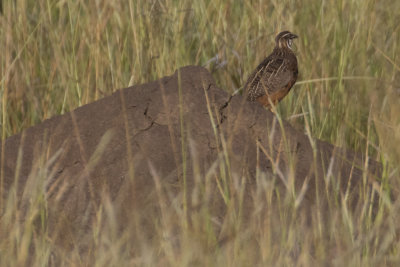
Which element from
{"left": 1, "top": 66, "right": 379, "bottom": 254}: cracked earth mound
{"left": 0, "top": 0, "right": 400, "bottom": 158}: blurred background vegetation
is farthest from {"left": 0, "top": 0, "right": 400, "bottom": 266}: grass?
{"left": 1, "top": 66, "right": 379, "bottom": 254}: cracked earth mound

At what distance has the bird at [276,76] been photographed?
5.55m

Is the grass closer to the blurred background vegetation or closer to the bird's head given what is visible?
the blurred background vegetation

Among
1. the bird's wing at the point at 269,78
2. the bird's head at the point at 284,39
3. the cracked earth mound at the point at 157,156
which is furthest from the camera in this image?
the bird's head at the point at 284,39

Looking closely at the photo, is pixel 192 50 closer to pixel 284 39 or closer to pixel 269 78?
pixel 284 39

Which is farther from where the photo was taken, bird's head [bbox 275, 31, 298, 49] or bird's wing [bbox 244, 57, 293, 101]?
bird's head [bbox 275, 31, 298, 49]

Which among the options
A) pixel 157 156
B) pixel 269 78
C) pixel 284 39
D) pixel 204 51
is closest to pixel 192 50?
pixel 204 51

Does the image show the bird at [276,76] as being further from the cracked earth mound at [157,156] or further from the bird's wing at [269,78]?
the cracked earth mound at [157,156]

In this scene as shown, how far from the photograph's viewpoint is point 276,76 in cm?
552

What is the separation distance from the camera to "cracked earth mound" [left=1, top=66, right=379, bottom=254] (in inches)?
161

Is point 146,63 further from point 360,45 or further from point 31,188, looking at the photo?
point 31,188

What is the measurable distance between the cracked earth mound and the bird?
2.89ft

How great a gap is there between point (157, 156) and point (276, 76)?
56.8 inches

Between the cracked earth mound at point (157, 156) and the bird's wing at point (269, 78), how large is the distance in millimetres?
865

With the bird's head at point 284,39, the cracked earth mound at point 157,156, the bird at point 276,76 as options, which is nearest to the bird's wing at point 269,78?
the bird at point 276,76
